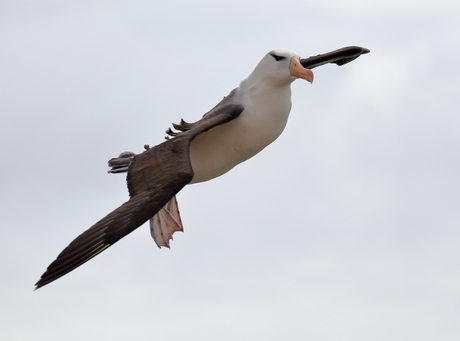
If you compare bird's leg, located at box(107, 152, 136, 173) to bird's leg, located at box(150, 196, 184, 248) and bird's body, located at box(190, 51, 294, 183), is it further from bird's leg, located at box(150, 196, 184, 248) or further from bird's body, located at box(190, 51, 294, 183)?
bird's body, located at box(190, 51, 294, 183)

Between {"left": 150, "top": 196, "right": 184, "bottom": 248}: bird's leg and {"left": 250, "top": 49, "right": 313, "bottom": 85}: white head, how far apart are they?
332cm

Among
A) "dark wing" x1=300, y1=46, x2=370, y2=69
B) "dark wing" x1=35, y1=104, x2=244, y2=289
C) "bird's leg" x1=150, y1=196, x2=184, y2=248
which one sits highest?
"dark wing" x1=300, y1=46, x2=370, y2=69

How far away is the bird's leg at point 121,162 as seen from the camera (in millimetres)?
16234

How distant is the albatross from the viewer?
41.8 feet

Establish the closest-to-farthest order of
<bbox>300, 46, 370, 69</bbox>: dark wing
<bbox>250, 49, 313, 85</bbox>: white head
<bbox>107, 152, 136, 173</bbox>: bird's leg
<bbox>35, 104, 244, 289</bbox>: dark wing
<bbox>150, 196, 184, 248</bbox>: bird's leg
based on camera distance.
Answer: <bbox>35, 104, 244, 289</bbox>: dark wing
<bbox>250, 49, 313, 85</bbox>: white head
<bbox>300, 46, 370, 69</bbox>: dark wing
<bbox>107, 152, 136, 173</bbox>: bird's leg
<bbox>150, 196, 184, 248</bbox>: bird's leg

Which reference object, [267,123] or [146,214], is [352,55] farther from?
[146,214]

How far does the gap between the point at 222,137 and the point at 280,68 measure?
51.5 inches

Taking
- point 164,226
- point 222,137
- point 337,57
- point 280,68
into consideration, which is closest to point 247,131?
point 222,137

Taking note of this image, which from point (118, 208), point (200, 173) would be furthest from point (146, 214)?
point (200, 173)

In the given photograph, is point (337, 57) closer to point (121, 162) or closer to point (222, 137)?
point (222, 137)

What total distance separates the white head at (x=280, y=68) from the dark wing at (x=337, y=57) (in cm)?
94

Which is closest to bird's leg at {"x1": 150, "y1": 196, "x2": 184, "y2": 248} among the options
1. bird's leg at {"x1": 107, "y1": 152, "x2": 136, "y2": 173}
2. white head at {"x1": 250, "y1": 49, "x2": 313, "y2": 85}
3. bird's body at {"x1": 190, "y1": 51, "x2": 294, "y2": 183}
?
bird's leg at {"x1": 107, "y1": 152, "x2": 136, "y2": 173}

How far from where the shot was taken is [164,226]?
1655 centimetres

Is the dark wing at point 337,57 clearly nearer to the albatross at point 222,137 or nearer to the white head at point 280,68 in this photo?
the albatross at point 222,137
